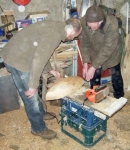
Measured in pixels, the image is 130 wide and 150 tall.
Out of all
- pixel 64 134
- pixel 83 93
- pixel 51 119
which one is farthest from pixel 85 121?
pixel 51 119

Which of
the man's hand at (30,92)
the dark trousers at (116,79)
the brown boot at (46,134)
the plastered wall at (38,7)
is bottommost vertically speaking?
the brown boot at (46,134)

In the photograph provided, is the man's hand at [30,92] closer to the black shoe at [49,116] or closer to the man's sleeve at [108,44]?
the black shoe at [49,116]

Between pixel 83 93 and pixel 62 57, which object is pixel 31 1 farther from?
pixel 83 93

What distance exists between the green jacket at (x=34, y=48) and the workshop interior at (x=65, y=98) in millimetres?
22

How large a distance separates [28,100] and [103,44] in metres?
1.21

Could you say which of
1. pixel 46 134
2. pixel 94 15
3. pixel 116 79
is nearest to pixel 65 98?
Answer: pixel 46 134

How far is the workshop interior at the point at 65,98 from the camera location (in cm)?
239

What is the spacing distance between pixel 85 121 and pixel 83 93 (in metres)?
0.31

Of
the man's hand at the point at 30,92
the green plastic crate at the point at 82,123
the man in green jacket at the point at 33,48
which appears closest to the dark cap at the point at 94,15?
the man in green jacket at the point at 33,48

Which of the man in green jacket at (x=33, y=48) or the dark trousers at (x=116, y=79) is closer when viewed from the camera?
the man in green jacket at (x=33, y=48)

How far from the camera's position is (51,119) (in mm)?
3143

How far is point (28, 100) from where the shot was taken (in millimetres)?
2479

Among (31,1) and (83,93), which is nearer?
(83,93)

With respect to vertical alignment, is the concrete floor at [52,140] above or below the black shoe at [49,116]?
below
